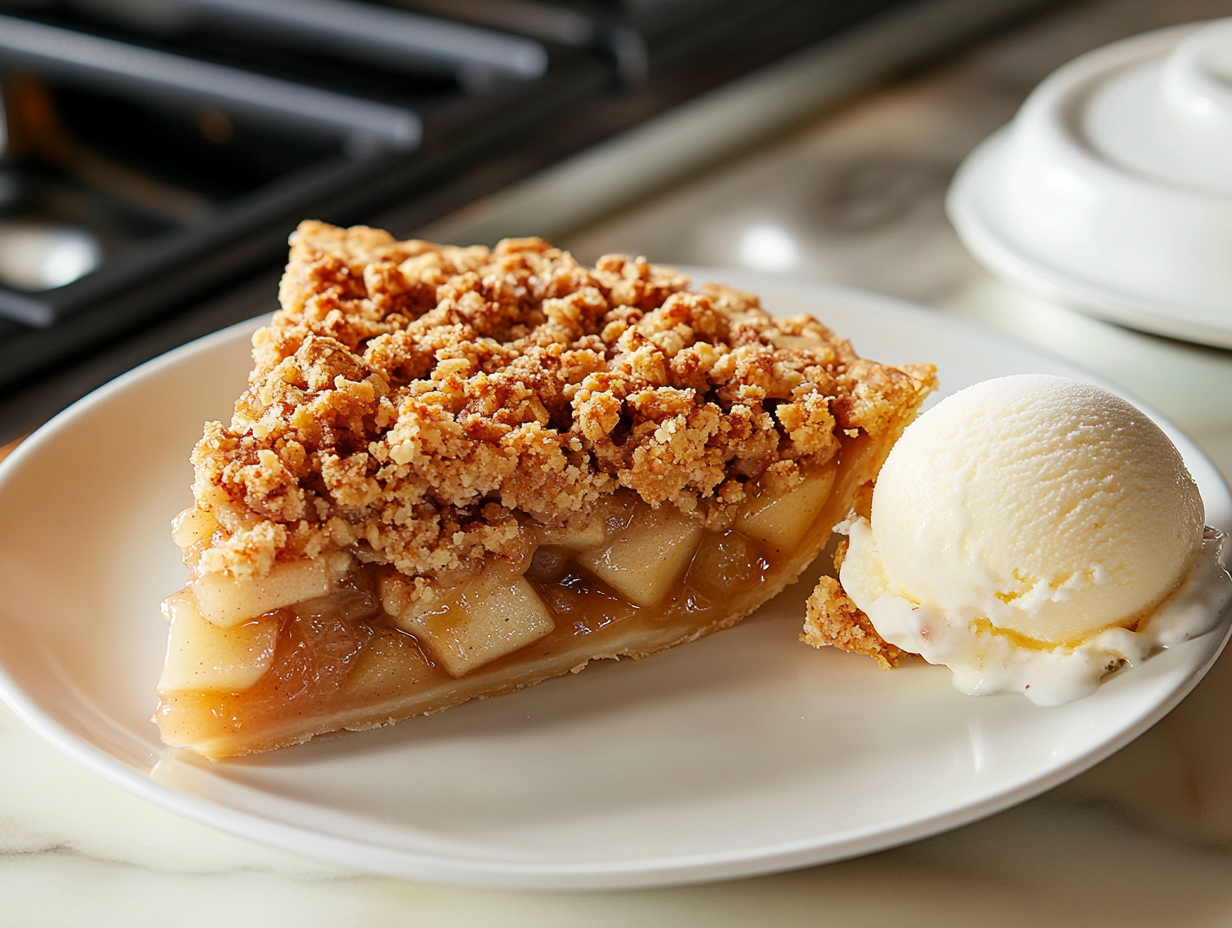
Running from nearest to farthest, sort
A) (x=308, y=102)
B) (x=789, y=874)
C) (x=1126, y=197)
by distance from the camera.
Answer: (x=789, y=874) → (x=1126, y=197) → (x=308, y=102)

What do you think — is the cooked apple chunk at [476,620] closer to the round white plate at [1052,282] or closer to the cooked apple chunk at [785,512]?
the cooked apple chunk at [785,512]

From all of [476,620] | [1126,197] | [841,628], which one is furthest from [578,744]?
[1126,197]

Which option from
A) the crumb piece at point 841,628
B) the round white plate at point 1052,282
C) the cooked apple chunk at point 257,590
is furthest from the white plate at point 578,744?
the round white plate at point 1052,282

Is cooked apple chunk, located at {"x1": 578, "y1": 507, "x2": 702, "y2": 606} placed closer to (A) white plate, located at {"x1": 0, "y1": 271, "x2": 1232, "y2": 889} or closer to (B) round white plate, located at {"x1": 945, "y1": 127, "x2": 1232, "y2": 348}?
(A) white plate, located at {"x1": 0, "y1": 271, "x2": 1232, "y2": 889}

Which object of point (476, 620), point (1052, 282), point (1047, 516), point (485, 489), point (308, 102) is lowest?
point (1052, 282)

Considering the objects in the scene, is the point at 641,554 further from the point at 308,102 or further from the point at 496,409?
the point at 308,102

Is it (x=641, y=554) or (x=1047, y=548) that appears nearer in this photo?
(x=1047, y=548)
